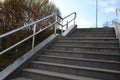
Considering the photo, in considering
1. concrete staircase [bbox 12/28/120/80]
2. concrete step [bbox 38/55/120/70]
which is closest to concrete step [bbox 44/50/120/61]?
concrete staircase [bbox 12/28/120/80]

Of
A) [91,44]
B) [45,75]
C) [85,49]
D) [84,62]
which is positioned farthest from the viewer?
[91,44]

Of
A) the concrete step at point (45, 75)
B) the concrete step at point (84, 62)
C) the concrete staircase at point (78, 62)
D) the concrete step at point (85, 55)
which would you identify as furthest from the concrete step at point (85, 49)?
the concrete step at point (45, 75)

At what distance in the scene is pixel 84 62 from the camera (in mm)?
4750

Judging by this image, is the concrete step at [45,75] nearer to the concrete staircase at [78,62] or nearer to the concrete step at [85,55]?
the concrete staircase at [78,62]

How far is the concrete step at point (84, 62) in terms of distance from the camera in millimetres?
4411

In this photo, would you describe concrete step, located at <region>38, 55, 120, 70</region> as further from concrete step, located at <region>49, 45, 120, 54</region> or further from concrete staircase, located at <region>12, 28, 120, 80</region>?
concrete step, located at <region>49, 45, 120, 54</region>

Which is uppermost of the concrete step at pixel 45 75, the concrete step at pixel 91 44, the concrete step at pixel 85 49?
the concrete step at pixel 91 44

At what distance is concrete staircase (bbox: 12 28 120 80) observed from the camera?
423 cm

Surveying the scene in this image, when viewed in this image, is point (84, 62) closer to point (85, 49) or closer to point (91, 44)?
point (85, 49)

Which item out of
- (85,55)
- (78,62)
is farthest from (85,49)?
(78,62)

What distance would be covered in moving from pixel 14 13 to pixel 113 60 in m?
5.30

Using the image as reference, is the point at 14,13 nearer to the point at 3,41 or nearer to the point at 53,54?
the point at 3,41

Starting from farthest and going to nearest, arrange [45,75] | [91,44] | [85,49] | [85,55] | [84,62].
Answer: [91,44], [85,49], [85,55], [84,62], [45,75]

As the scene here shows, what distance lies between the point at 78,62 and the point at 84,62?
0.17 m
